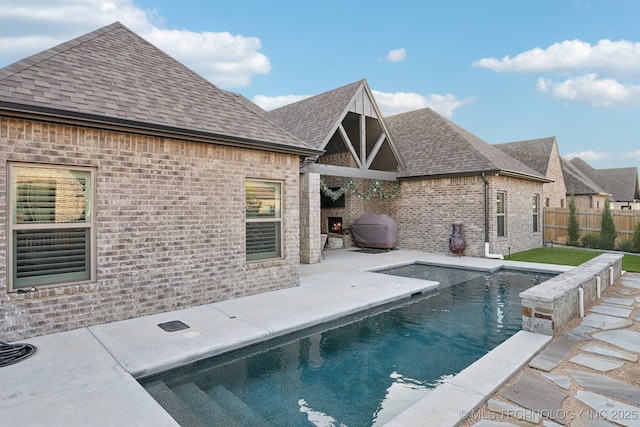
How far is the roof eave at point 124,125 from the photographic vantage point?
4430 mm

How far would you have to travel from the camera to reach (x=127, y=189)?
17.7ft

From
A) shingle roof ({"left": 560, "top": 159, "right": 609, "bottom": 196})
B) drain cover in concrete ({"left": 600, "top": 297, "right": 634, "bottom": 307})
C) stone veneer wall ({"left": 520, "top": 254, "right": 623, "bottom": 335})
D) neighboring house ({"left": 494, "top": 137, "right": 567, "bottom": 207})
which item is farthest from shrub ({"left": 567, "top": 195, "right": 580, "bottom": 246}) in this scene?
stone veneer wall ({"left": 520, "top": 254, "right": 623, "bottom": 335})

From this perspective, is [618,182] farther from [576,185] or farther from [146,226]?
[146,226]

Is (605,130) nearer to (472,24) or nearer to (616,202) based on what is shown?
(616,202)

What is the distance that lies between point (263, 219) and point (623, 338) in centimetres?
587

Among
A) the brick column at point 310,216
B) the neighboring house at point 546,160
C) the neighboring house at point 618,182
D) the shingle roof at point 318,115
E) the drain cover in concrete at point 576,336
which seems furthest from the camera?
the neighboring house at point 618,182

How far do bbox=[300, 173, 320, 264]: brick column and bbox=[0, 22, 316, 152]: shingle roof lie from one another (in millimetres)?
3596

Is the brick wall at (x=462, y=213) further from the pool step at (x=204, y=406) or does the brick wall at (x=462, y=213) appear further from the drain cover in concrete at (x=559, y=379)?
the pool step at (x=204, y=406)

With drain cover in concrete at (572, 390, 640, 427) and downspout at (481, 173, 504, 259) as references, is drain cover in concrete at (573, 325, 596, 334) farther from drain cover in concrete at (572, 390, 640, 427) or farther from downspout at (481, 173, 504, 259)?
downspout at (481, 173, 504, 259)

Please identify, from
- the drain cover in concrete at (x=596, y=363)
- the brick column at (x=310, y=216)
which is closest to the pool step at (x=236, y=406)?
the drain cover in concrete at (x=596, y=363)

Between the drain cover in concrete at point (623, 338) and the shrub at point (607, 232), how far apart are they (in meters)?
12.2

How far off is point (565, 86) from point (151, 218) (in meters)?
44.0

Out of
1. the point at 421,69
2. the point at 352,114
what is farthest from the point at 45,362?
the point at 421,69

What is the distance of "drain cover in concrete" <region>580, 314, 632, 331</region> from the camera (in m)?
5.06
